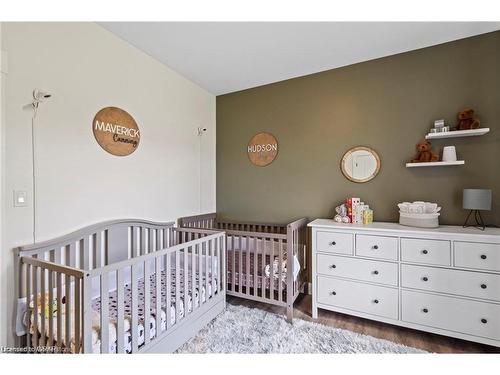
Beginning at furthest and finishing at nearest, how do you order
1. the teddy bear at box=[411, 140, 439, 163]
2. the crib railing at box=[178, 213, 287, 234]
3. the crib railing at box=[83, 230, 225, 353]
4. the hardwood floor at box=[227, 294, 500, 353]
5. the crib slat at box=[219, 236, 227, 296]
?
the crib railing at box=[178, 213, 287, 234] < the crib slat at box=[219, 236, 227, 296] < the teddy bear at box=[411, 140, 439, 163] < the hardwood floor at box=[227, 294, 500, 353] < the crib railing at box=[83, 230, 225, 353]

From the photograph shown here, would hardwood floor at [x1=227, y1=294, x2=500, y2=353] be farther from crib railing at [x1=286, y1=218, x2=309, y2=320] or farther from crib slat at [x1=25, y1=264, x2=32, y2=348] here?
crib slat at [x1=25, y1=264, x2=32, y2=348]

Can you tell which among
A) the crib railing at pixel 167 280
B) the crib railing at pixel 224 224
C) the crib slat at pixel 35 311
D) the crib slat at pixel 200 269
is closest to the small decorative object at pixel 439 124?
the crib railing at pixel 224 224

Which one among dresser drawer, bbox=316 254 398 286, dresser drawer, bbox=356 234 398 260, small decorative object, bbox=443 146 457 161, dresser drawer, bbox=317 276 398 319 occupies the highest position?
small decorative object, bbox=443 146 457 161

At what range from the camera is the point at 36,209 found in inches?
59.4

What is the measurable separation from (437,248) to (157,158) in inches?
101

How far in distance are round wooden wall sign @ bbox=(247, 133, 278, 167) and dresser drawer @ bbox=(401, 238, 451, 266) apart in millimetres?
1647

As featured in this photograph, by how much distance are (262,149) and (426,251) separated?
6.38ft

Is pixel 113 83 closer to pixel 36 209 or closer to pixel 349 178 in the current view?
pixel 36 209

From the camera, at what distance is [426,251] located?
1817 mm

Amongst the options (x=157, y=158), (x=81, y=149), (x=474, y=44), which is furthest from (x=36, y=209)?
(x=474, y=44)

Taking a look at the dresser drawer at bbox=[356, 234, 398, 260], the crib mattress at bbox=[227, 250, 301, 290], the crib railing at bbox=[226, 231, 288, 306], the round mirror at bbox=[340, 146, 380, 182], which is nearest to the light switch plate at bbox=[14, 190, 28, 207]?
the crib railing at bbox=[226, 231, 288, 306]

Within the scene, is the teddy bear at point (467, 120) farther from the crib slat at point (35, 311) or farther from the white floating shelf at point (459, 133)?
the crib slat at point (35, 311)

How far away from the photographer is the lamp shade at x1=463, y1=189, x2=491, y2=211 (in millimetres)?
1751

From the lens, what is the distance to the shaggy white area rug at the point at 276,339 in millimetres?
1724
